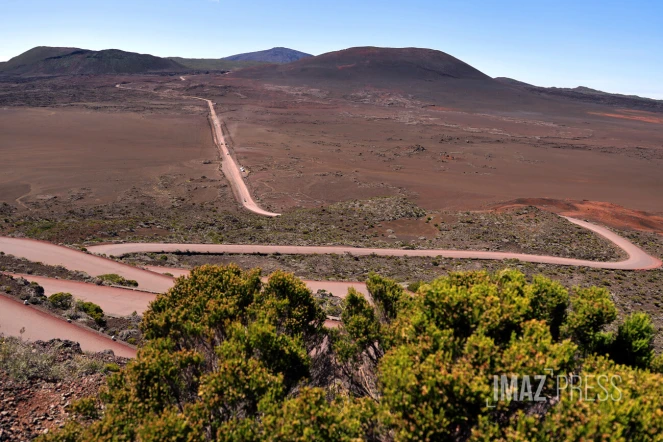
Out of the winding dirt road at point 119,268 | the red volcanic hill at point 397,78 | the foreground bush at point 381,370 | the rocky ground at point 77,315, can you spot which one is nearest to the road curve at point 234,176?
the winding dirt road at point 119,268

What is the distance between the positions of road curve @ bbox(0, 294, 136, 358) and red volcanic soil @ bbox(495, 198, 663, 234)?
4339cm

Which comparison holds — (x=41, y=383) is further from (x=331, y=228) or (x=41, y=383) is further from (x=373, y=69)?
(x=373, y=69)

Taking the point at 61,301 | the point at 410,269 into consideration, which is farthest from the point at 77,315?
the point at 410,269

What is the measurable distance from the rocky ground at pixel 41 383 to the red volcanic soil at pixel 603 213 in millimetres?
45126

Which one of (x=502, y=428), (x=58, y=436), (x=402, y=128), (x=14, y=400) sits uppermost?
(x=402, y=128)

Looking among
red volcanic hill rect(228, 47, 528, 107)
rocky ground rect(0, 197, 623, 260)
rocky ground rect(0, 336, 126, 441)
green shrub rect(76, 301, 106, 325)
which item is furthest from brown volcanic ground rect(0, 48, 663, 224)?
rocky ground rect(0, 336, 126, 441)

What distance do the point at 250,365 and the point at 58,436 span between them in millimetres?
3941

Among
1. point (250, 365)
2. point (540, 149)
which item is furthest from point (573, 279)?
point (540, 149)

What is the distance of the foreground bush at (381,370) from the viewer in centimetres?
706

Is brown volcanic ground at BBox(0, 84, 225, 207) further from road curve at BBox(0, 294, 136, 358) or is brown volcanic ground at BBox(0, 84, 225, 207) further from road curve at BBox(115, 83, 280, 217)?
road curve at BBox(0, 294, 136, 358)

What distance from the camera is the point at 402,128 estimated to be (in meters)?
104

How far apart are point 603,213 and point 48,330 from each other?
5253 centimetres

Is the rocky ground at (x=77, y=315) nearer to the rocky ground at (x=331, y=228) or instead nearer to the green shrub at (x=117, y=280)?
the green shrub at (x=117, y=280)

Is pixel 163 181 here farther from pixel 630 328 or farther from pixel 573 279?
pixel 630 328
